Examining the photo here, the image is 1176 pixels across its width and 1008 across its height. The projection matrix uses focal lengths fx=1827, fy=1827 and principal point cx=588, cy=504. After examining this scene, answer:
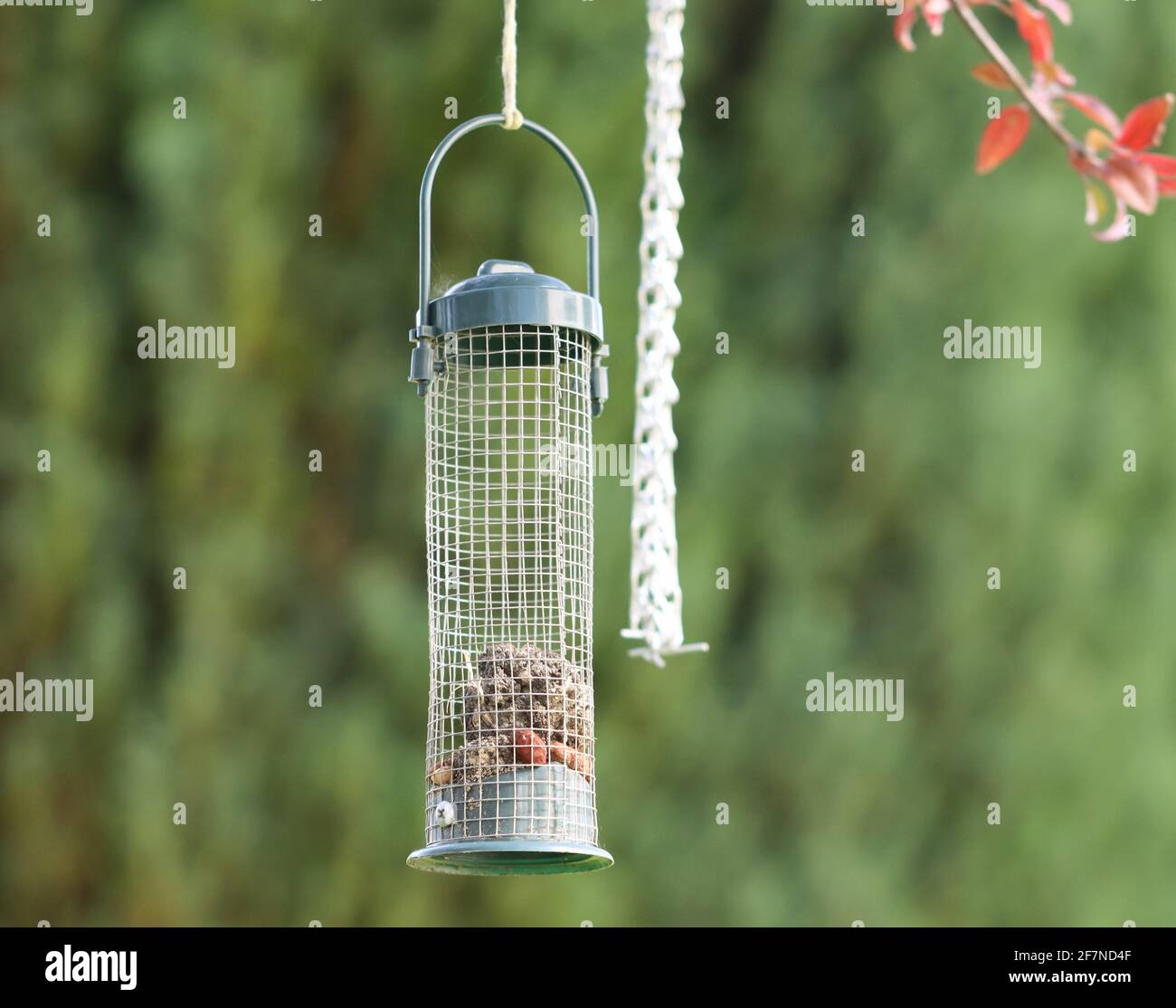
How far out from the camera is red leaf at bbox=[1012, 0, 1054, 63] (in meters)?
1.53

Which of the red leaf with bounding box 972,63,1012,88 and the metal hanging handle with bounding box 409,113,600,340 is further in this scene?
the metal hanging handle with bounding box 409,113,600,340

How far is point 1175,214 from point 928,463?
106 centimetres

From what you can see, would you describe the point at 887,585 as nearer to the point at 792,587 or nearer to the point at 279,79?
the point at 792,587

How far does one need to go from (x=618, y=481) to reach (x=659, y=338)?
3.24m

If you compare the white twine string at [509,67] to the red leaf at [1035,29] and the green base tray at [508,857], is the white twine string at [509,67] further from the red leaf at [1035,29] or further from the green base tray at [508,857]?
the red leaf at [1035,29]

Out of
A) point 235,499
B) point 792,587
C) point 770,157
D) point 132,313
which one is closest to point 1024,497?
point 792,587

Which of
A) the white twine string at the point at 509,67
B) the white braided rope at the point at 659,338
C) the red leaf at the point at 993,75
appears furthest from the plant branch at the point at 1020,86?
the white twine string at the point at 509,67

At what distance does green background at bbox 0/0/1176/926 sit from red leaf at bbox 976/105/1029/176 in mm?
3796

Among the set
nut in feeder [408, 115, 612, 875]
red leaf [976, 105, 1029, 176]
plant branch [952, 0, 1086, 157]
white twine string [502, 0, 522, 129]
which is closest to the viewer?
plant branch [952, 0, 1086, 157]

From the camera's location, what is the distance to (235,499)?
5.61 meters

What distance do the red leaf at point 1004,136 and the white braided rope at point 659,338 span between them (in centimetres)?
58

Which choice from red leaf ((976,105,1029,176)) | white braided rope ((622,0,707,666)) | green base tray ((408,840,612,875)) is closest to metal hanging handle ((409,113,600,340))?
white braided rope ((622,0,707,666))

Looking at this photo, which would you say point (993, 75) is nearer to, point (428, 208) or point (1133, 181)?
point (1133, 181)

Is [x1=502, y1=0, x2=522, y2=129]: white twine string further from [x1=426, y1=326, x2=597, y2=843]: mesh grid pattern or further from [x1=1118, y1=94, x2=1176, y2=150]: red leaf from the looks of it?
[x1=1118, y1=94, x2=1176, y2=150]: red leaf
